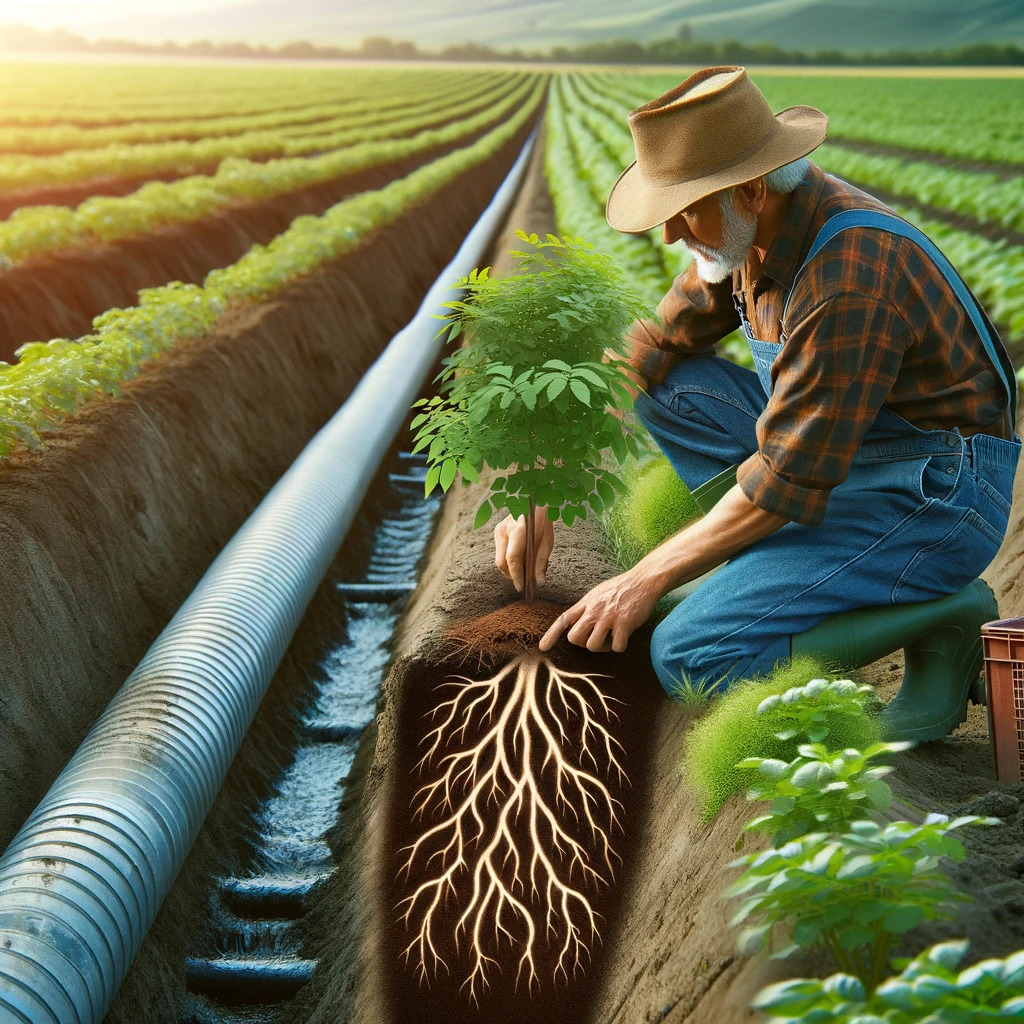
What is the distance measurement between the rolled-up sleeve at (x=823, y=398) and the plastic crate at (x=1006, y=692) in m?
0.48

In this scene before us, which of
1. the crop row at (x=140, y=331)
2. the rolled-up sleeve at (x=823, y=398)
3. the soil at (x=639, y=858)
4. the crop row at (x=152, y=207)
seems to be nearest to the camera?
the soil at (x=639, y=858)

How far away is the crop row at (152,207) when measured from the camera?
7.03 meters

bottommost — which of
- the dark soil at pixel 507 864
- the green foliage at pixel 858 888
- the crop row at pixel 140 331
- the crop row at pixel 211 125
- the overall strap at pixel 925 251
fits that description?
the dark soil at pixel 507 864

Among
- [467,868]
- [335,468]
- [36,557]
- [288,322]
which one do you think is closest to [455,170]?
[288,322]

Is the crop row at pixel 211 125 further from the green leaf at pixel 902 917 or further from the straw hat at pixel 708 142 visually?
the green leaf at pixel 902 917

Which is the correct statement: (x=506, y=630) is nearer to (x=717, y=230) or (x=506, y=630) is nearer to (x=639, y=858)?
(x=639, y=858)

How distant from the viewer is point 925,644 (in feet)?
8.50

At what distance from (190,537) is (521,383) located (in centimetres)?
257

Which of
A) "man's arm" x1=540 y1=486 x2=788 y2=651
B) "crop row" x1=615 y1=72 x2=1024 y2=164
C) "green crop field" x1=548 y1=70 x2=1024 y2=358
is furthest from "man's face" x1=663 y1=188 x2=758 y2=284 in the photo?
"crop row" x1=615 y1=72 x2=1024 y2=164

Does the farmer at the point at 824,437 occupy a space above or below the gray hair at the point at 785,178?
below

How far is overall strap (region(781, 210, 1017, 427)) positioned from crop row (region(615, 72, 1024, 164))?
20.8ft

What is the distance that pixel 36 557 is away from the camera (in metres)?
3.40

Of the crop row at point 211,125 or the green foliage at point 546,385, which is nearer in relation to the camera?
the green foliage at point 546,385

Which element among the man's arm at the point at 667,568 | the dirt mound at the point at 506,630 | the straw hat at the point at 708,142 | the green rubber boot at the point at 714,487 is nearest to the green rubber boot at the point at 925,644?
the man's arm at the point at 667,568
